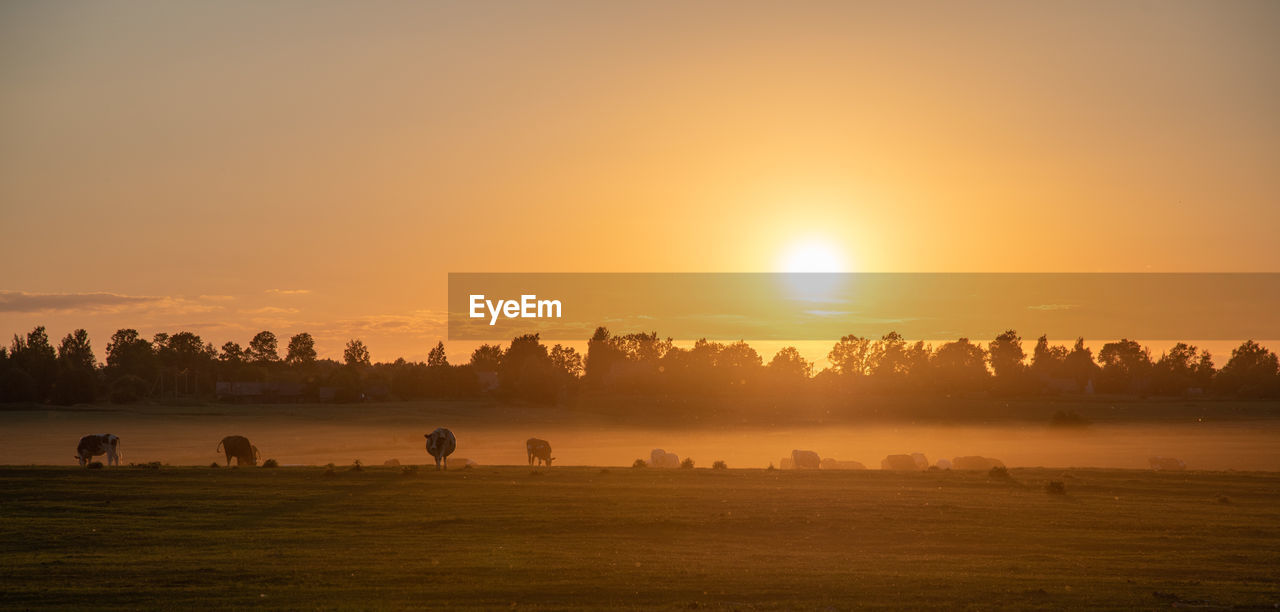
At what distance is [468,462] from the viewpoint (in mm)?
69562

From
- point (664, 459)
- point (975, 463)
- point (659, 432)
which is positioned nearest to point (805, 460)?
point (664, 459)

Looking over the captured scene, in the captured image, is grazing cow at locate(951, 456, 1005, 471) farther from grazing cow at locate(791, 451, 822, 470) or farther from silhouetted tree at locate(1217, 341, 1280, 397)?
silhouetted tree at locate(1217, 341, 1280, 397)

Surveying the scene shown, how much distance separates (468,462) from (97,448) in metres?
25.0

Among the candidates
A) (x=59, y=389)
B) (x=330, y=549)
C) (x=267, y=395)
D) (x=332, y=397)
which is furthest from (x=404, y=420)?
(x=330, y=549)

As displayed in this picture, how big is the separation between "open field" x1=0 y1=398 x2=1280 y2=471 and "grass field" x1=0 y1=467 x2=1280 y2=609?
119 ft

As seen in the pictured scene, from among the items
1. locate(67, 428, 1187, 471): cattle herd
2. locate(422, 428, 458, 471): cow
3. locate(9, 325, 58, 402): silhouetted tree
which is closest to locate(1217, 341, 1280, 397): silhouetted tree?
locate(67, 428, 1187, 471): cattle herd

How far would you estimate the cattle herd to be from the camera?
164 feet

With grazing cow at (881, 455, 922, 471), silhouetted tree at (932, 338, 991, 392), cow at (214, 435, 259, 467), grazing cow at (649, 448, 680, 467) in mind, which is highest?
silhouetted tree at (932, 338, 991, 392)

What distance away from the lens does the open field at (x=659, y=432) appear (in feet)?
289

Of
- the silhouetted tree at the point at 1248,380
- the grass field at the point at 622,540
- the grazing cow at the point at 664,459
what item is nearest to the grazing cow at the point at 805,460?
the grazing cow at the point at 664,459

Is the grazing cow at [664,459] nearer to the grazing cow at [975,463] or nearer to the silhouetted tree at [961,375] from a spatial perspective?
the grazing cow at [975,463]

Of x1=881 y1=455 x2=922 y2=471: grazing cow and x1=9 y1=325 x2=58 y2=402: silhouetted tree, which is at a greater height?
x1=9 y1=325 x2=58 y2=402: silhouetted tree

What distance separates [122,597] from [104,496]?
17.3 metres

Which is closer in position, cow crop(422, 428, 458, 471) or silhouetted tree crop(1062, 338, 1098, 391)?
cow crop(422, 428, 458, 471)
